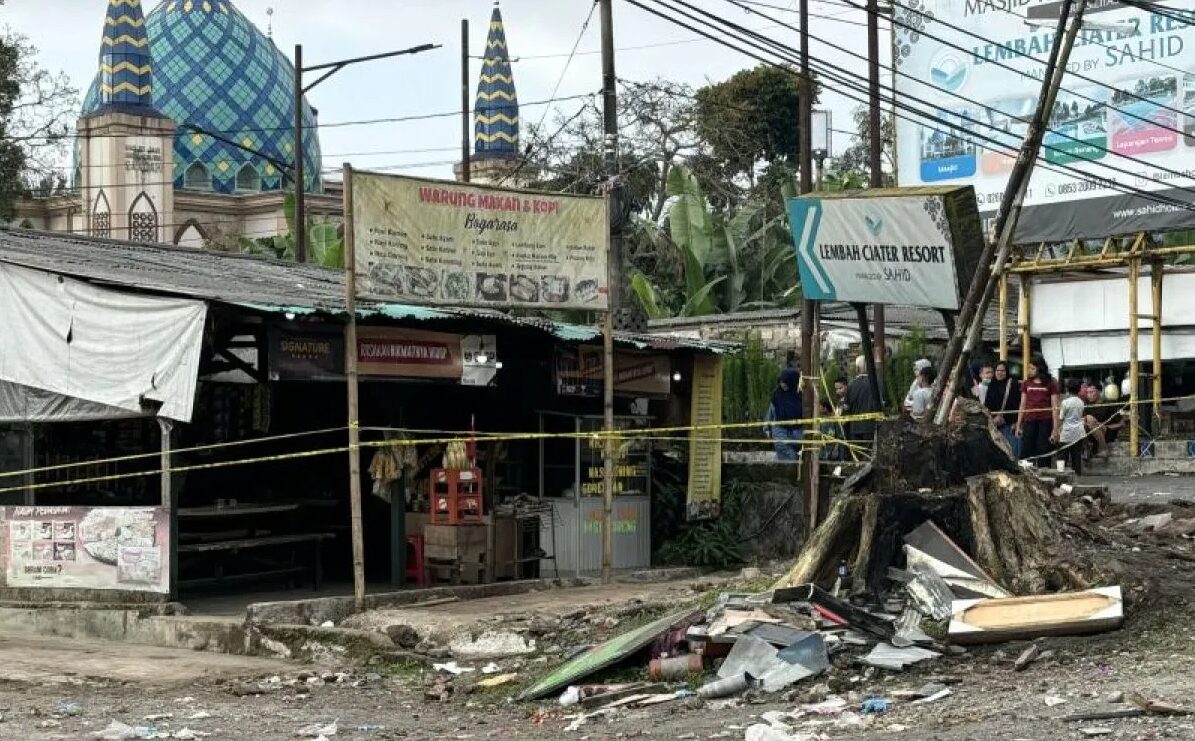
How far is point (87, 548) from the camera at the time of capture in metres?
15.3

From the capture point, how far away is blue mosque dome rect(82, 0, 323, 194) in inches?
2255

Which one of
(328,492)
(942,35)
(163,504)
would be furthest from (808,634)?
(942,35)

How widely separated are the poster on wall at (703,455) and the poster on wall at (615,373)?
40 centimetres

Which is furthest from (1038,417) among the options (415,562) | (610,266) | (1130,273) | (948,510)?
(948,510)

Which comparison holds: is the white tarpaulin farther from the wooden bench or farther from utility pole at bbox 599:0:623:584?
utility pole at bbox 599:0:623:584

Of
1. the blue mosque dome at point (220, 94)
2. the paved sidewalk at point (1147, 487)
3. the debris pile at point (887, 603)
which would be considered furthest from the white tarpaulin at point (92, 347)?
the blue mosque dome at point (220, 94)

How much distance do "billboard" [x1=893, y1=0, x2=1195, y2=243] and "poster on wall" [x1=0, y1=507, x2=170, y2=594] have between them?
15300mm

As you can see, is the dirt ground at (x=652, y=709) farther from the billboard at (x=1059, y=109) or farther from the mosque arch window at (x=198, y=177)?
the mosque arch window at (x=198, y=177)

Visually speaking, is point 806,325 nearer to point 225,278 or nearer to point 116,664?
point 225,278

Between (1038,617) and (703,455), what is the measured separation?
8.53 meters

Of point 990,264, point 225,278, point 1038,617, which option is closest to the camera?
point 1038,617

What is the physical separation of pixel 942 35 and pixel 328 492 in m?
16.3

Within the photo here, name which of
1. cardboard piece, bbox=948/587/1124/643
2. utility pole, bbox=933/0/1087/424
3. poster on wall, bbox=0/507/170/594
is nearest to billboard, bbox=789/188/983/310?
utility pole, bbox=933/0/1087/424

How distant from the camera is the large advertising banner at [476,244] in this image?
1467cm
